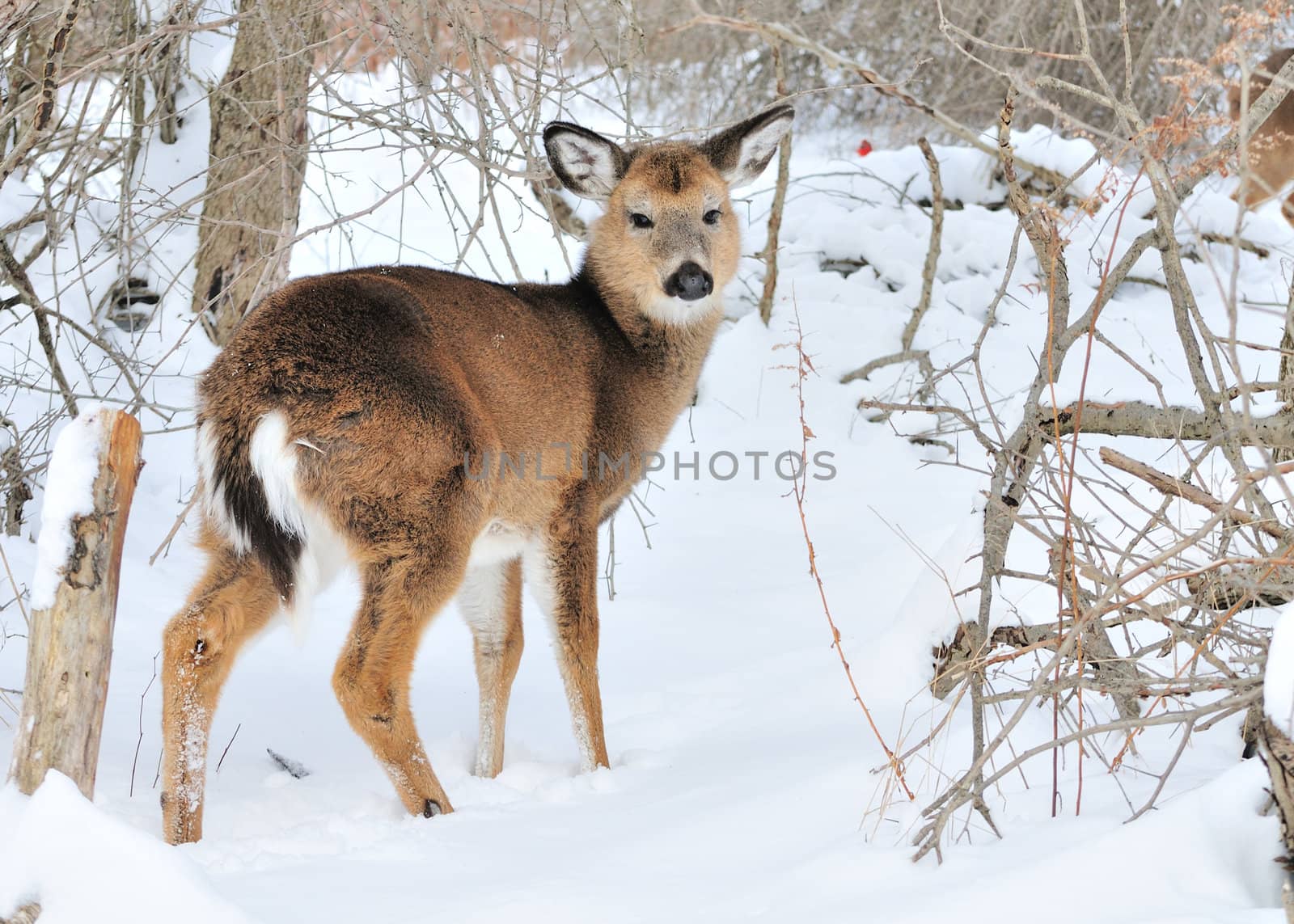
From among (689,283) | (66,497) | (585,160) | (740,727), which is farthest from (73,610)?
(585,160)

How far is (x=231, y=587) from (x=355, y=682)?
475 millimetres

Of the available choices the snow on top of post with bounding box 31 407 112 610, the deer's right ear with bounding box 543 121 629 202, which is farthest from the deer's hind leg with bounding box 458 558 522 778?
the snow on top of post with bounding box 31 407 112 610

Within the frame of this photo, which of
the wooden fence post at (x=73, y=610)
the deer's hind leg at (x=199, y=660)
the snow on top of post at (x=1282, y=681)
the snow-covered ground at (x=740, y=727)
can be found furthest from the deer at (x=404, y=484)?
the snow on top of post at (x=1282, y=681)

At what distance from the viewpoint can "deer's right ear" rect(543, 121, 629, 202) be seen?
504 centimetres

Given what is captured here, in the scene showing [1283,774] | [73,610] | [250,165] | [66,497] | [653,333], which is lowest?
[1283,774]

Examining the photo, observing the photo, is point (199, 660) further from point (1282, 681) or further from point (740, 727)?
point (1282, 681)

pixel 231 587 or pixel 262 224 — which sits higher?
pixel 262 224

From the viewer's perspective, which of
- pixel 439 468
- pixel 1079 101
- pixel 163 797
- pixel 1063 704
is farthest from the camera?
pixel 1079 101

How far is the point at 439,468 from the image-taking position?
3.85m

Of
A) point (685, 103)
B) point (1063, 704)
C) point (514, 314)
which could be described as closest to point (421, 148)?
point (514, 314)

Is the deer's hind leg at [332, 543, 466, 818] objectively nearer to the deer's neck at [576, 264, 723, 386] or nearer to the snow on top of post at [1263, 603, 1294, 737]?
the deer's neck at [576, 264, 723, 386]

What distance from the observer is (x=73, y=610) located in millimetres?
3139

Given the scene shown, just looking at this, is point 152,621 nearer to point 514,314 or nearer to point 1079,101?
point 514,314

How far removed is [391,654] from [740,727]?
1.41 meters
